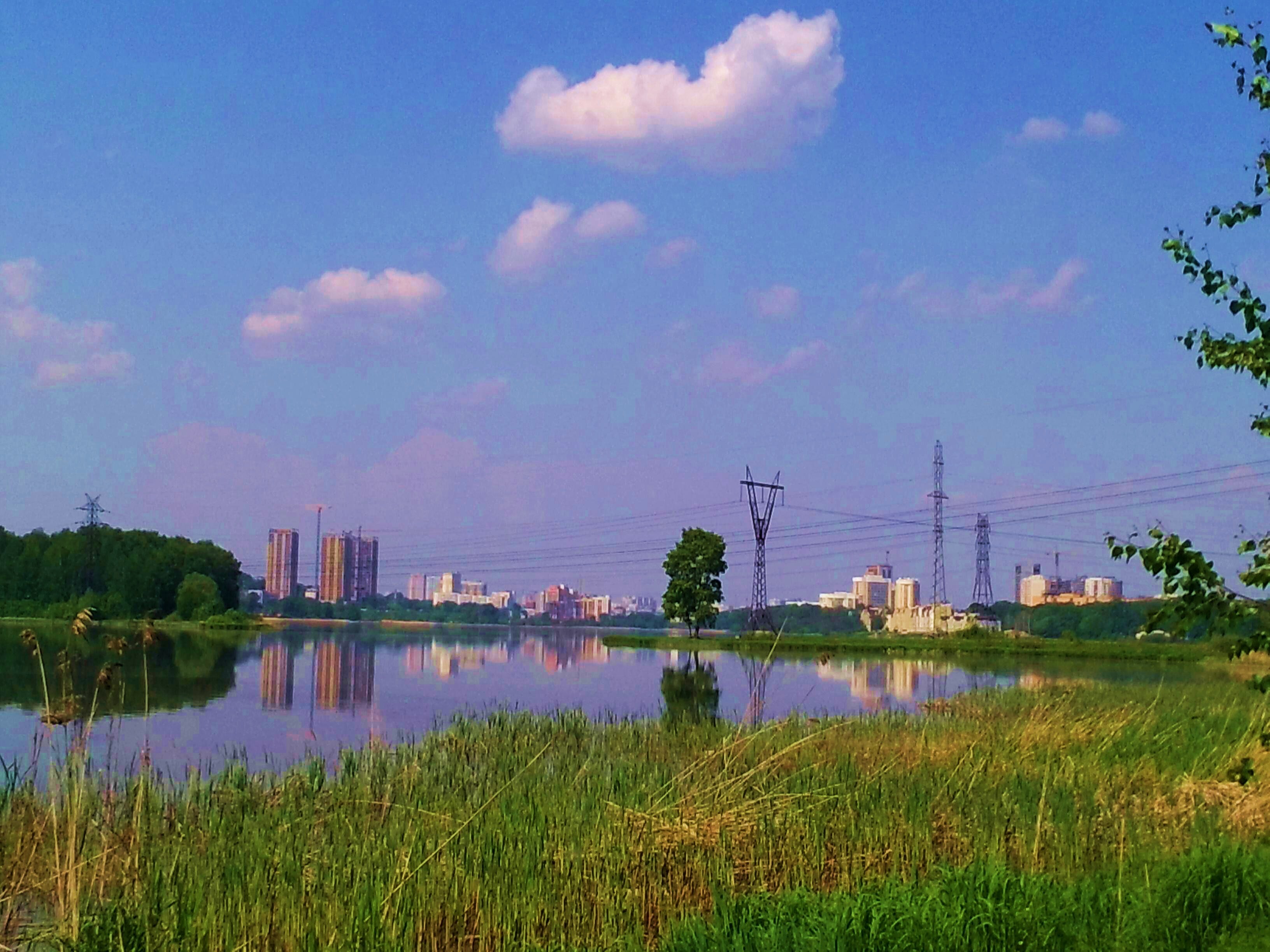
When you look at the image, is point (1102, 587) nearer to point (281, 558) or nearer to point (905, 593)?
point (905, 593)

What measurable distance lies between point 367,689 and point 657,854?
2737cm

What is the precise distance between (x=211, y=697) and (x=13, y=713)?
276 inches

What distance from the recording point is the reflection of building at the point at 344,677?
30438 mm

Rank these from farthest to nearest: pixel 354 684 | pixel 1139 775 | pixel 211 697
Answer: pixel 354 684 → pixel 211 697 → pixel 1139 775

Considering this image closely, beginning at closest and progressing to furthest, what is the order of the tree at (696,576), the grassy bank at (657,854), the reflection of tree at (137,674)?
1. the grassy bank at (657,854)
2. the reflection of tree at (137,674)
3. the tree at (696,576)

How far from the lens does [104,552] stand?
92.7 metres

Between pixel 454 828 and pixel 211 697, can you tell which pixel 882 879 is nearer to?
pixel 454 828

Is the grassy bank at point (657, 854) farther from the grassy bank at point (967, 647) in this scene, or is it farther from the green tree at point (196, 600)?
the green tree at point (196, 600)

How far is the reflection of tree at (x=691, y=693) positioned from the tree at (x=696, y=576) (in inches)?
932

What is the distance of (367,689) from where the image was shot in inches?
1367

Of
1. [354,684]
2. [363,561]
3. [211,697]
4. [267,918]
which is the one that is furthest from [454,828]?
[363,561]

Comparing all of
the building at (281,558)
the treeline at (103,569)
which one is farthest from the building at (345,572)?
the treeline at (103,569)

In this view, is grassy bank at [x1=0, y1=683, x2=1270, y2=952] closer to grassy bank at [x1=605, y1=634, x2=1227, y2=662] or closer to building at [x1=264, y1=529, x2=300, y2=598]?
grassy bank at [x1=605, y1=634, x2=1227, y2=662]

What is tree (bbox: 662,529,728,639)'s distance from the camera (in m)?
78.9
